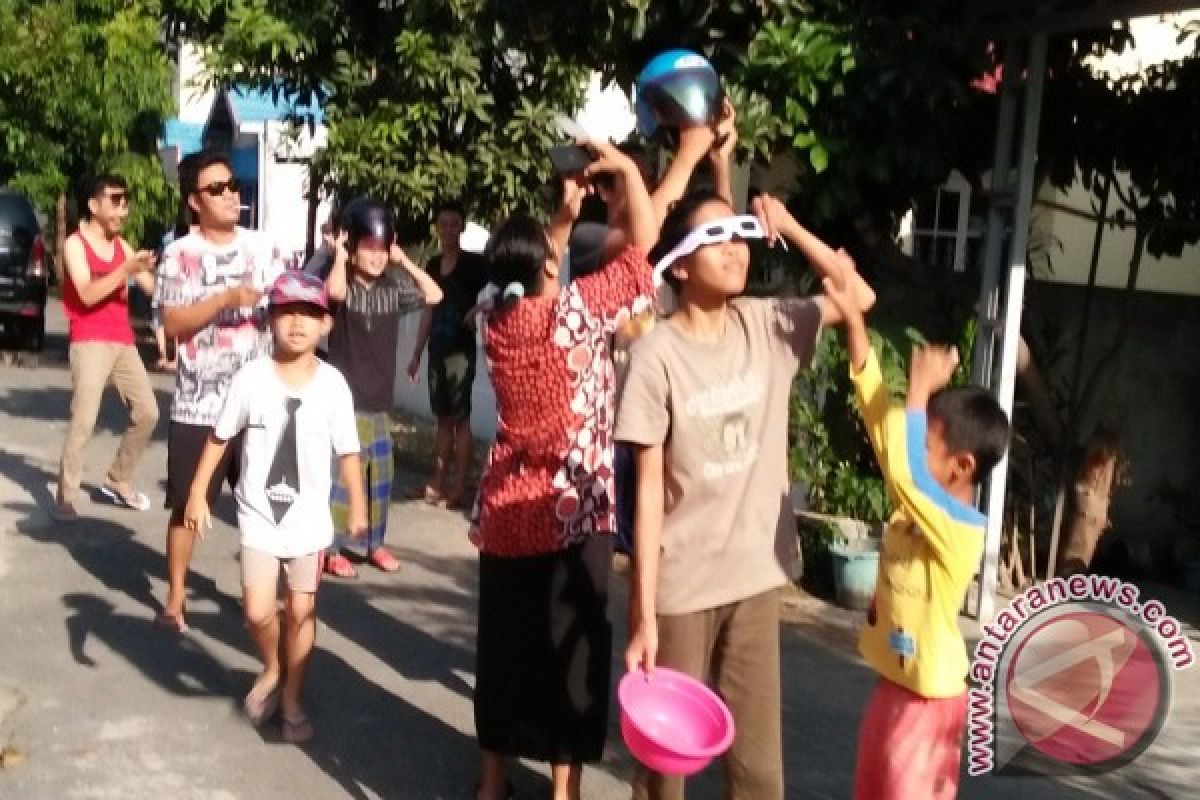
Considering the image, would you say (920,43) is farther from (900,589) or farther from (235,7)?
(235,7)

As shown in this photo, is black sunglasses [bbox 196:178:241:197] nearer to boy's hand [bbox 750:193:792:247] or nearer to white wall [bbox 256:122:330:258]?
boy's hand [bbox 750:193:792:247]

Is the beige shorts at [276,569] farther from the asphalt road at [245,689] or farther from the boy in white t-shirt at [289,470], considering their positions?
the asphalt road at [245,689]

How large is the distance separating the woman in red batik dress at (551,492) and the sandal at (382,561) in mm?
3247

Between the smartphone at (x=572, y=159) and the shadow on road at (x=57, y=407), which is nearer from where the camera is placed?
the smartphone at (x=572, y=159)

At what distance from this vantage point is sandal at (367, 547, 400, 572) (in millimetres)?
8023

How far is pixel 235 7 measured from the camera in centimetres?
1102

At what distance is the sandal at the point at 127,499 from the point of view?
363 inches

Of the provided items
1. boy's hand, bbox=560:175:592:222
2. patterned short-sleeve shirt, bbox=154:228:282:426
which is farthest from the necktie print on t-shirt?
boy's hand, bbox=560:175:592:222

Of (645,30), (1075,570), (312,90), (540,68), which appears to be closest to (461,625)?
(645,30)

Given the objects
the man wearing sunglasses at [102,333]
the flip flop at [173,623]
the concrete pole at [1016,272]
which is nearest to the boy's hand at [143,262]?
the man wearing sunglasses at [102,333]

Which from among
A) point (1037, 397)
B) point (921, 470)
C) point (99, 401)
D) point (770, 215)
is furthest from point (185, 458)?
point (1037, 397)

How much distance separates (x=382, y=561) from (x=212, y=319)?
6.68 ft

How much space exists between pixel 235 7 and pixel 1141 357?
6446mm

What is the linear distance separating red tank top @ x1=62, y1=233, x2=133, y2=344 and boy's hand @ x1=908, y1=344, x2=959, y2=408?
5.52 metres
